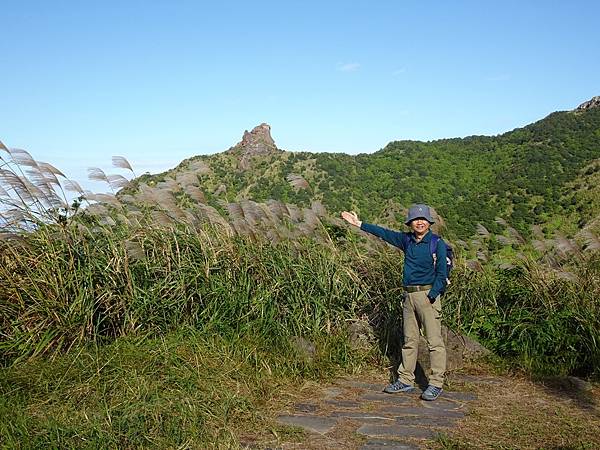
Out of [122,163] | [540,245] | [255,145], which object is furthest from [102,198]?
[255,145]

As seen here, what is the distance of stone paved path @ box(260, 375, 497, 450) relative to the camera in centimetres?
404

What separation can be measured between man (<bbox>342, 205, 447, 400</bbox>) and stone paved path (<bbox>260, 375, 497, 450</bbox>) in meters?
0.19

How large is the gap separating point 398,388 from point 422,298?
2.51 ft

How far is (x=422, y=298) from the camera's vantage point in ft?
17.1

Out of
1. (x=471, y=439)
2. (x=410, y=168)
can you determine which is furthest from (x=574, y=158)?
(x=471, y=439)

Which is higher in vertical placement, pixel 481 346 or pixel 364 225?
pixel 364 225

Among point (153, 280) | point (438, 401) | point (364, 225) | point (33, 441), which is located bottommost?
point (438, 401)

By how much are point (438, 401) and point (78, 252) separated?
3.30 metres

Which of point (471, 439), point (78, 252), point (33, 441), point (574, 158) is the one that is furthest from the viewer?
point (574, 158)

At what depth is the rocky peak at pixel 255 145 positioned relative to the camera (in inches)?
1799

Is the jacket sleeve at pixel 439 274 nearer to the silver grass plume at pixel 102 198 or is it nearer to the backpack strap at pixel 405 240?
the backpack strap at pixel 405 240

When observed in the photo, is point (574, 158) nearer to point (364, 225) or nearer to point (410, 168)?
point (410, 168)

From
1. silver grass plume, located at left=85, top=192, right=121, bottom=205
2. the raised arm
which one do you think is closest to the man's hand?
the raised arm

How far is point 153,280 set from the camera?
5637 millimetres
